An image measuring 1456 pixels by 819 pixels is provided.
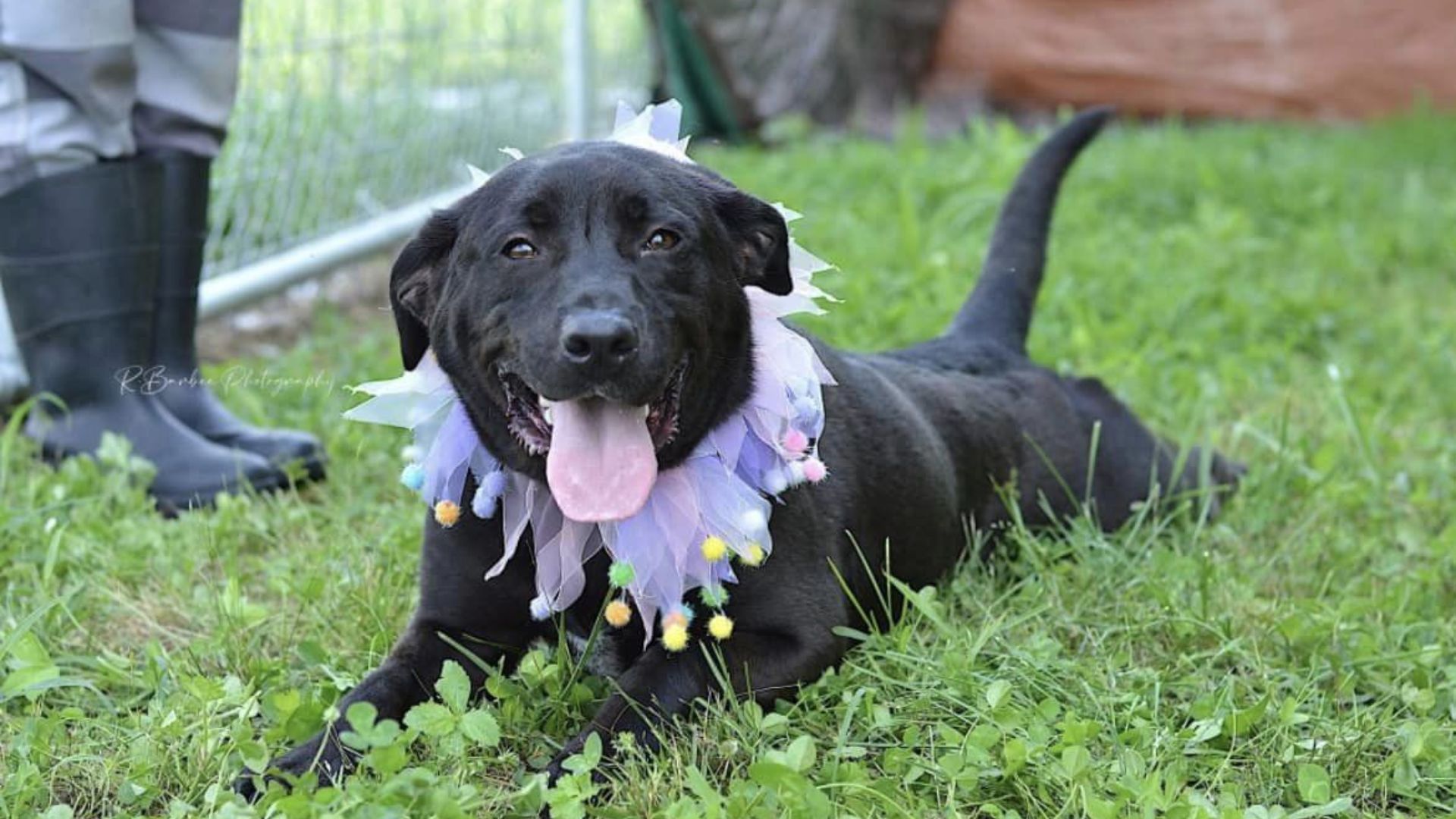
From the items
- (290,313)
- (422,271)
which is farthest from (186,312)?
(290,313)

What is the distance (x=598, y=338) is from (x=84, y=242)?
1.70 m

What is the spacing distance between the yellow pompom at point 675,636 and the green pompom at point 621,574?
0.08 meters

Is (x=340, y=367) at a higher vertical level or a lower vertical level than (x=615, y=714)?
lower

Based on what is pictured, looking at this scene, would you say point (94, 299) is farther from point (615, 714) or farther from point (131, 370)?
point (615, 714)

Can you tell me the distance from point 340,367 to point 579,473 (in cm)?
222

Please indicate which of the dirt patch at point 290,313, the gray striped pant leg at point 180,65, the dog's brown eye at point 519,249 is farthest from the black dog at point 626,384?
the dirt patch at point 290,313

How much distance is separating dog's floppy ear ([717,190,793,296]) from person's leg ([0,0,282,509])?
123cm

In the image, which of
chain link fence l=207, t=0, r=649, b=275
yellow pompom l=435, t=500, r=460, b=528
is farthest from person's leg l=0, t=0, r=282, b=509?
chain link fence l=207, t=0, r=649, b=275

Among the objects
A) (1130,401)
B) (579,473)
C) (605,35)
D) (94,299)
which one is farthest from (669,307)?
(605,35)

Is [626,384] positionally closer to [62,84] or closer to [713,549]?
[713,549]

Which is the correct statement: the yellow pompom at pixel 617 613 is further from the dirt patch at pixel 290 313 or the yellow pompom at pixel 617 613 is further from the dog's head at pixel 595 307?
the dirt patch at pixel 290 313

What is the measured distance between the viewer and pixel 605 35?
6.93m

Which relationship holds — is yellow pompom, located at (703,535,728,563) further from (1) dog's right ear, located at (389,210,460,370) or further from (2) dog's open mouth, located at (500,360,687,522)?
(1) dog's right ear, located at (389,210,460,370)

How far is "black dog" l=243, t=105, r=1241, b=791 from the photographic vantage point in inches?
87.6
